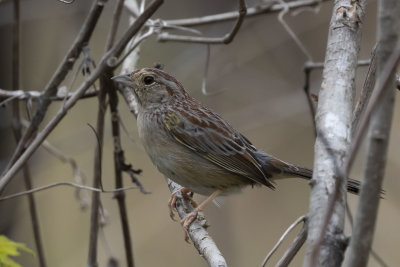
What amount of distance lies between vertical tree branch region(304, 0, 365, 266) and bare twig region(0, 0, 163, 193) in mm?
1124

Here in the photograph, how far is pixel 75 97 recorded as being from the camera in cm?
346

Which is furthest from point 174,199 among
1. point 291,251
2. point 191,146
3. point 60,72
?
point 291,251

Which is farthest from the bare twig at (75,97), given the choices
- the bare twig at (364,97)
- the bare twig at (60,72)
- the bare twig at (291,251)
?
the bare twig at (291,251)

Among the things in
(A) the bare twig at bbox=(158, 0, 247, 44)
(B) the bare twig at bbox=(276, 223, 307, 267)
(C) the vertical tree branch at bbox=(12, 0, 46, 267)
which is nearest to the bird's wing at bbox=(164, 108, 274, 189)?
(A) the bare twig at bbox=(158, 0, 247, 44)

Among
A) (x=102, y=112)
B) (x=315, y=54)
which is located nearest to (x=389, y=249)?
(x=315, y=54)

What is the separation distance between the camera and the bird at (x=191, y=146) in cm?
398

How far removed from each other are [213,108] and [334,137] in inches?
156

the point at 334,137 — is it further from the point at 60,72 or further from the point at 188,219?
the point at 60,72

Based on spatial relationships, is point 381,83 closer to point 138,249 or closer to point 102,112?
point 102,112

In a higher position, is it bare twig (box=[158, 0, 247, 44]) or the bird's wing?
bare twig (box=[158, 0, 247, 44])

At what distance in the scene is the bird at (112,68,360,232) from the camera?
398 centimetres

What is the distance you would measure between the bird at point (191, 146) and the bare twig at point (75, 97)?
448 mm

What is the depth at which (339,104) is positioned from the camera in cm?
236

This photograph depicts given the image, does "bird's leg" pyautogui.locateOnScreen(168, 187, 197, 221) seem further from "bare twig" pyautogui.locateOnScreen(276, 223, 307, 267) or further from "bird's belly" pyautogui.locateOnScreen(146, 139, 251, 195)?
"bare twig" pyautogui.locateOnScreen(276, 223, 307, 267)
